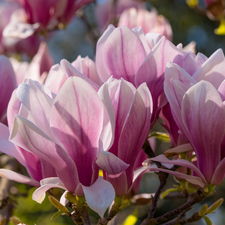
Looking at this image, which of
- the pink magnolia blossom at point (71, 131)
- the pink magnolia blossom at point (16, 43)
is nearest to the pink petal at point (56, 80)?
the pink magnolia blossom at point (71, 131)

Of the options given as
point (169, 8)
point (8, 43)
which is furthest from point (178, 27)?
point (8, 43)

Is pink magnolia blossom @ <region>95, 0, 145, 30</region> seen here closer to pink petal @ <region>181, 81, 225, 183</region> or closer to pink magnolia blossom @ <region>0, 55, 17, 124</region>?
pink magnolia blossom @ <region>0, 55, 17, 124</region>

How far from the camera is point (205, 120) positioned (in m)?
0.45

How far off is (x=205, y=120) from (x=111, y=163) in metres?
0.14

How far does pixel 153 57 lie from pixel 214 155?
0.57 ft

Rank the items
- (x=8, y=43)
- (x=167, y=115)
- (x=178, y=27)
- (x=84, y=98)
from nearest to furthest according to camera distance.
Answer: (x=84, y=98), (x=167, y=115), (x=8, y=43), (x=178, y=27)

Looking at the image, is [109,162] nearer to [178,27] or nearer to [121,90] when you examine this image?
[121,90]

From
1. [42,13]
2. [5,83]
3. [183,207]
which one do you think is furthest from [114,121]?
[42,13]

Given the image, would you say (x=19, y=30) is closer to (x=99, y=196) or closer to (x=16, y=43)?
(x=16, y=43)

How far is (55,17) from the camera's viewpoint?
1146 millimetres

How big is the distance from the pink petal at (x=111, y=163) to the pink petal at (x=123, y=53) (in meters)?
0.17

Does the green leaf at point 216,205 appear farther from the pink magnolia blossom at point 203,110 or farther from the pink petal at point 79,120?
the pink petal at point 79,120

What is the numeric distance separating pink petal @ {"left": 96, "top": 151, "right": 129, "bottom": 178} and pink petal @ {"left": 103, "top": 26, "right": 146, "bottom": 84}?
168 millimetres

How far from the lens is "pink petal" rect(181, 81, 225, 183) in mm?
432
